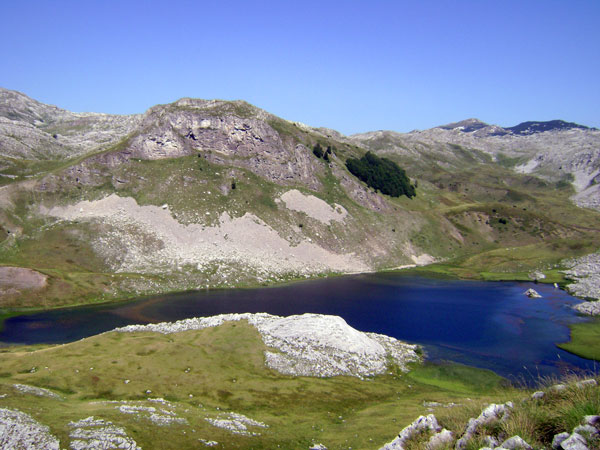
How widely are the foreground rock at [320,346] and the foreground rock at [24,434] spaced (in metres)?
33.6

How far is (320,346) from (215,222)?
89.2 m

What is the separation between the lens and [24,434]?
27734 mm

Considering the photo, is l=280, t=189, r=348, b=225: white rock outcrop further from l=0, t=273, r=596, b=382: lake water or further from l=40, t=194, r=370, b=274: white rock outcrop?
l=0, t=273, r=596, b=382: lake water

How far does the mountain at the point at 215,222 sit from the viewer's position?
120500mm

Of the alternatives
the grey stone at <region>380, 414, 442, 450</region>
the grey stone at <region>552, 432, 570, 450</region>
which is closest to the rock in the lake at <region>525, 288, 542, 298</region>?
the grey stone at <region>380, 414, 442, 450</region>

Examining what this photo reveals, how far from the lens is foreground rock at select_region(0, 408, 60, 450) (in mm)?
26812

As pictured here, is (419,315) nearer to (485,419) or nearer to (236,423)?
(236,423)

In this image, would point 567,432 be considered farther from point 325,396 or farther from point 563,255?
point 563,255

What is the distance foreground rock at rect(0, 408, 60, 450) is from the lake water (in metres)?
51.7

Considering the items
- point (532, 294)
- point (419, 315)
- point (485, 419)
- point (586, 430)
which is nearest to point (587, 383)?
point (485, 419)

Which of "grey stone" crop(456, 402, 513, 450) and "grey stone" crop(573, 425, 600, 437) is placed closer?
"grey stone" crop(573, 425, 600, 437)

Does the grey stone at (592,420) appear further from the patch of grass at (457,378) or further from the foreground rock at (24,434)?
the patch of grass at (457,378)

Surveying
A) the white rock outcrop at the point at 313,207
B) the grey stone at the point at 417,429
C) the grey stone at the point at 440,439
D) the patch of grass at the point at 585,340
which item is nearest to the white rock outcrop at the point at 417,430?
the grey stone at the point at 417,429

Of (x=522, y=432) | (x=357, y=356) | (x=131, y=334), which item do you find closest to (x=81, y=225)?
(x=131, y=334)
